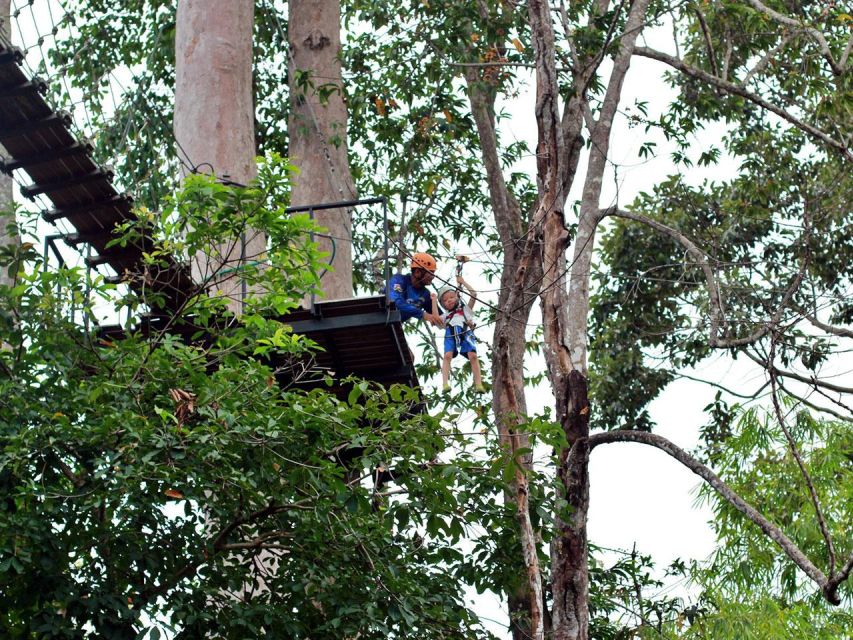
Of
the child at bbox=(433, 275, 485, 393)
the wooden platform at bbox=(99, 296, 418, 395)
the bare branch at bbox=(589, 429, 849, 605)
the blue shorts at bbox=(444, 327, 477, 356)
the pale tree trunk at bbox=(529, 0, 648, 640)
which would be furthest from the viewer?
the blue shorts at bbox=(444, 327, 477, 356)

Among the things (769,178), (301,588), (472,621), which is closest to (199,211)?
(301,588)

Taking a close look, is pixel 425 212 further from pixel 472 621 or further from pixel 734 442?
pixel 472 621

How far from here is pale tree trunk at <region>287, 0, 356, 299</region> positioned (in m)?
14.0

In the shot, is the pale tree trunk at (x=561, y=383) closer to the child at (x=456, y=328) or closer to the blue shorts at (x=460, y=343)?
the child at (x=456, y=328)

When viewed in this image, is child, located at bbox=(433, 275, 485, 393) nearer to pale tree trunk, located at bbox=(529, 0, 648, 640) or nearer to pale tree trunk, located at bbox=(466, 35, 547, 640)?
pale tree trunk, located at bbox=(466, 35, 547, 640)

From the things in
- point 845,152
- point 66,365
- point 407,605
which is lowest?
point 407,605

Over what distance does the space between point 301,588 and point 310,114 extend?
285 inches

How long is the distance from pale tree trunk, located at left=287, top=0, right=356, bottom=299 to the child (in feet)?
7.43

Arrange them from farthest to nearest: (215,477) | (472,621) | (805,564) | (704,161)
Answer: (704,161), (805,564), (472,621), (215,477)

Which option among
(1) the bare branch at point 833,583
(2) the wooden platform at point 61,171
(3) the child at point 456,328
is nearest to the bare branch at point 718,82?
(3) the child at point 456,328

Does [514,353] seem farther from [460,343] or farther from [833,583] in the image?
[833,583]

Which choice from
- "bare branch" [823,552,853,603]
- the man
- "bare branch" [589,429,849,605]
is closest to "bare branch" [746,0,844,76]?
"bare branch" [589,429,849,605]

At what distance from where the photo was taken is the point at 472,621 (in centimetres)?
901

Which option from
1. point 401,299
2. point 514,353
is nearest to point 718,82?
point 514,353
